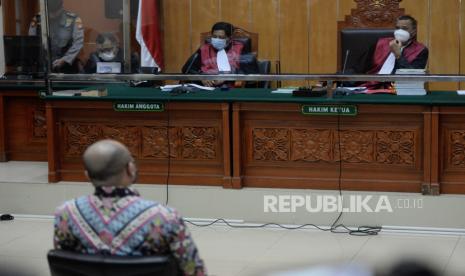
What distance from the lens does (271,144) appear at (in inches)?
267

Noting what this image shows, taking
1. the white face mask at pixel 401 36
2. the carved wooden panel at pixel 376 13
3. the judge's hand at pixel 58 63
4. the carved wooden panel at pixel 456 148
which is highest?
the carved wooden panel at pixel 376 13

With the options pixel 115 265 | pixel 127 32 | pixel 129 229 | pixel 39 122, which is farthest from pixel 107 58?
pixel 115 265

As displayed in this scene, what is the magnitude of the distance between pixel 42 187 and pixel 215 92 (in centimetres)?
165

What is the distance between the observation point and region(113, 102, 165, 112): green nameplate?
691cm

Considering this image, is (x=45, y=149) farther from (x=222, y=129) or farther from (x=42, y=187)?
(x=222, y=129)

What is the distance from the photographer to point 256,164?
684 centimetres

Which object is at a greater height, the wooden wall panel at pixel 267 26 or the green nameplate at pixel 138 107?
the wooden wall panel at pixel 267 26

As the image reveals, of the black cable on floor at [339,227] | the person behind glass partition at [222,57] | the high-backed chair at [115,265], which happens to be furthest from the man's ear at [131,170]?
the person behind glass partition at [222,57]

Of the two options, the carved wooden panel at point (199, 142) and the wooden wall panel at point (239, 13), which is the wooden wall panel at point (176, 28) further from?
the carved wooden panel at point (199, 142)

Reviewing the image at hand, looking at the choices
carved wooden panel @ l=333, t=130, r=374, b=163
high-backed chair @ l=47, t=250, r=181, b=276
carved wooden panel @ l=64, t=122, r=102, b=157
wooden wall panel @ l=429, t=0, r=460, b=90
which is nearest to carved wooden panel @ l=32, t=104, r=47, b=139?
carved wooden panel @ l=64, t=122, r=102, b=157

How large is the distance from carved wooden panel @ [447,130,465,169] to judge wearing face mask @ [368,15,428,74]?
125cm

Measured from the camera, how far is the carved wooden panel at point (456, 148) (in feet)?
21.0

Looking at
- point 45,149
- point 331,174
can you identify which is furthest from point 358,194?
point 45,149

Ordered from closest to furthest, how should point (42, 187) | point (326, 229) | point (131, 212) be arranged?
point (131, 212) → point (326, 229) → point (42, 187)
